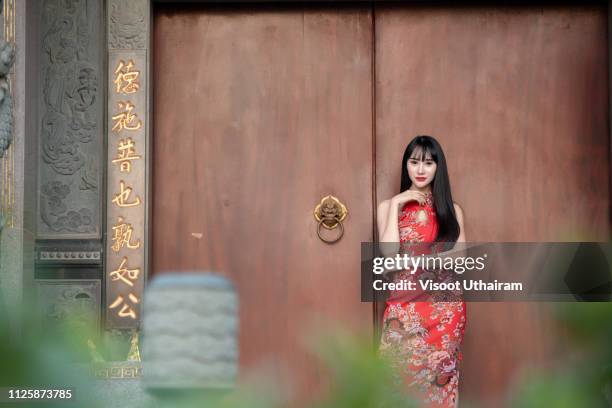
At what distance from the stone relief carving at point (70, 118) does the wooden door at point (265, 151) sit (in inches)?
12.6

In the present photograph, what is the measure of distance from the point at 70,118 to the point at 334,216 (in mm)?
1226

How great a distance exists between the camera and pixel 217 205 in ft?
13.8

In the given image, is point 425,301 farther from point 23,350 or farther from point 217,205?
point 23,350

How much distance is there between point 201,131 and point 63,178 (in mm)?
649

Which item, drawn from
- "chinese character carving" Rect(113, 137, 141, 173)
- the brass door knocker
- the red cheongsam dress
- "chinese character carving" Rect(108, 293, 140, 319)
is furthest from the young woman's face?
"chinese character carving" Rect(108, 293, 140, 319)

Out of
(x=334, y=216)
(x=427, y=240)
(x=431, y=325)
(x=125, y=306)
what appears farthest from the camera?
(x=334, y=216)

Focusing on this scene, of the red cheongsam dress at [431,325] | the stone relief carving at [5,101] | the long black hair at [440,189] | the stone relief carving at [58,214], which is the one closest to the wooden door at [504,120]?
the long black hair at [440,189]

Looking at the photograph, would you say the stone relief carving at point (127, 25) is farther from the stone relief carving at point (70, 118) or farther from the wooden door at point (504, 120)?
the wooden door at point (504, 120)

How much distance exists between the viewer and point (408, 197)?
3.86 m

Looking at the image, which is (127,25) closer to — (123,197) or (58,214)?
(123,197)

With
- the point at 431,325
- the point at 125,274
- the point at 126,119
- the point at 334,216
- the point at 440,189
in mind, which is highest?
the point at 126,119

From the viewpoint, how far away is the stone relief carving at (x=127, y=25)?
4.00 meters

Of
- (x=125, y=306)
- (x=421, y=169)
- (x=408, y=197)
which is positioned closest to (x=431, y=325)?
(x=408, y=197)

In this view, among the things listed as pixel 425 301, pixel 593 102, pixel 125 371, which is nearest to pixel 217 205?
pixel 425 301
